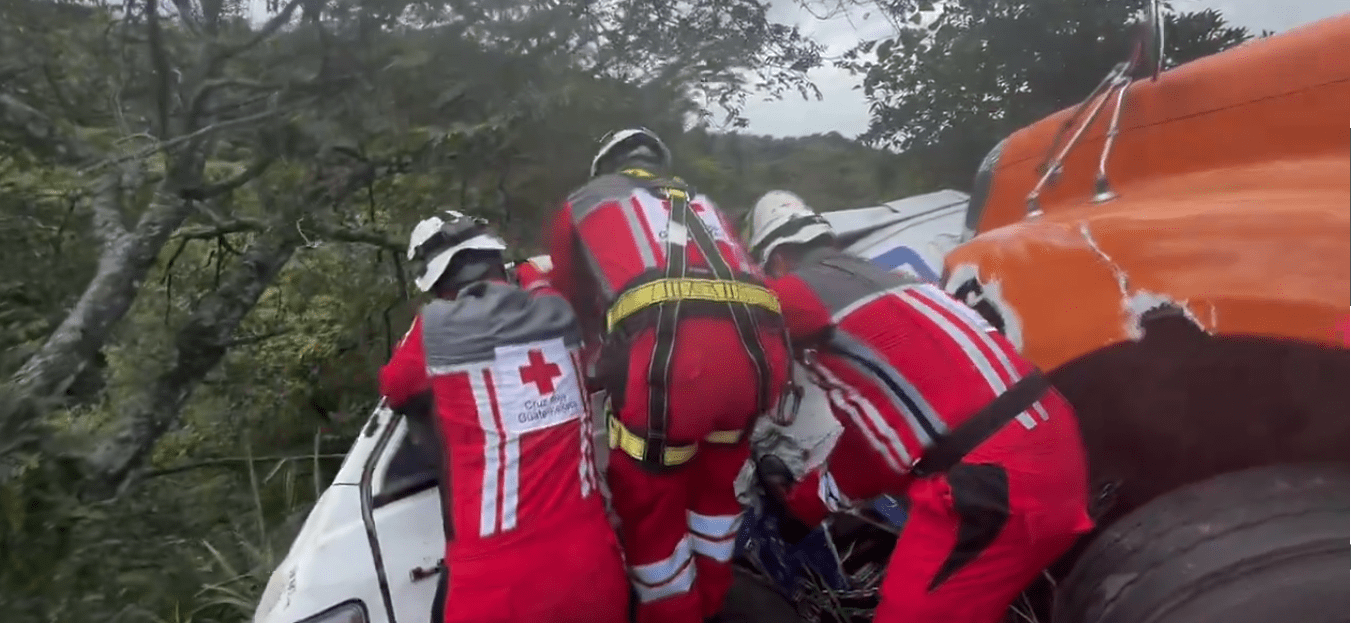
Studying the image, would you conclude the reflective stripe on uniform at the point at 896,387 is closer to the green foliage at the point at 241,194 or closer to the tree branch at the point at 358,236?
the green foliage at the point at 241,194

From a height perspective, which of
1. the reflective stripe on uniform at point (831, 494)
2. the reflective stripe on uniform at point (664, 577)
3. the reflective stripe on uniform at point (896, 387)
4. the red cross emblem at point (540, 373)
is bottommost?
the reflective stripe on uniform at point (664, 577)

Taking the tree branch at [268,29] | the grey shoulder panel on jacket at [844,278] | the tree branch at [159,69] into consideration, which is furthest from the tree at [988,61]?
the tree branch at [159,69]

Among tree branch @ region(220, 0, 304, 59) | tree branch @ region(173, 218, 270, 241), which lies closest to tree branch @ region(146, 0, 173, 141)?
tree branch @ region(220, 0, 304, 59)

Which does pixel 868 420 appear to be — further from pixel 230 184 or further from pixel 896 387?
pixel 230 184

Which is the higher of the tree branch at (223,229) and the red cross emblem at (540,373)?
the tree branch at (223,229)

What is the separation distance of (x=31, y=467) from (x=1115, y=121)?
134 inches

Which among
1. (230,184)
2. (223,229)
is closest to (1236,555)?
(230,184)

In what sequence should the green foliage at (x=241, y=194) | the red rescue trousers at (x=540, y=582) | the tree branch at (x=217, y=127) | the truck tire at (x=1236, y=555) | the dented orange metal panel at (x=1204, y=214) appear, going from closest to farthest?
the dented orange metal panel at (x=1204, y=214)
the truck tire at (x=1236, y=555)
the red rescue trousers at (x=540, y=582)
the green foliage at (x=241, y=194)
the tree branch at (x=217, y=127)

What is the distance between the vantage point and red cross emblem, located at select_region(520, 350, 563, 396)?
2.48 metres

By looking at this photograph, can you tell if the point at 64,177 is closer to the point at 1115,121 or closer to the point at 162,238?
the point at 162,238

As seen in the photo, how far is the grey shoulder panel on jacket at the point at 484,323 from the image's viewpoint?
97.5 inches

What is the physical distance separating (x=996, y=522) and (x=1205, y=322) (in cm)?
70

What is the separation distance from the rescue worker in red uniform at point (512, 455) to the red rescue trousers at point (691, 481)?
0.14m

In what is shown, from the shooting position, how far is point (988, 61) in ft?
5.90
